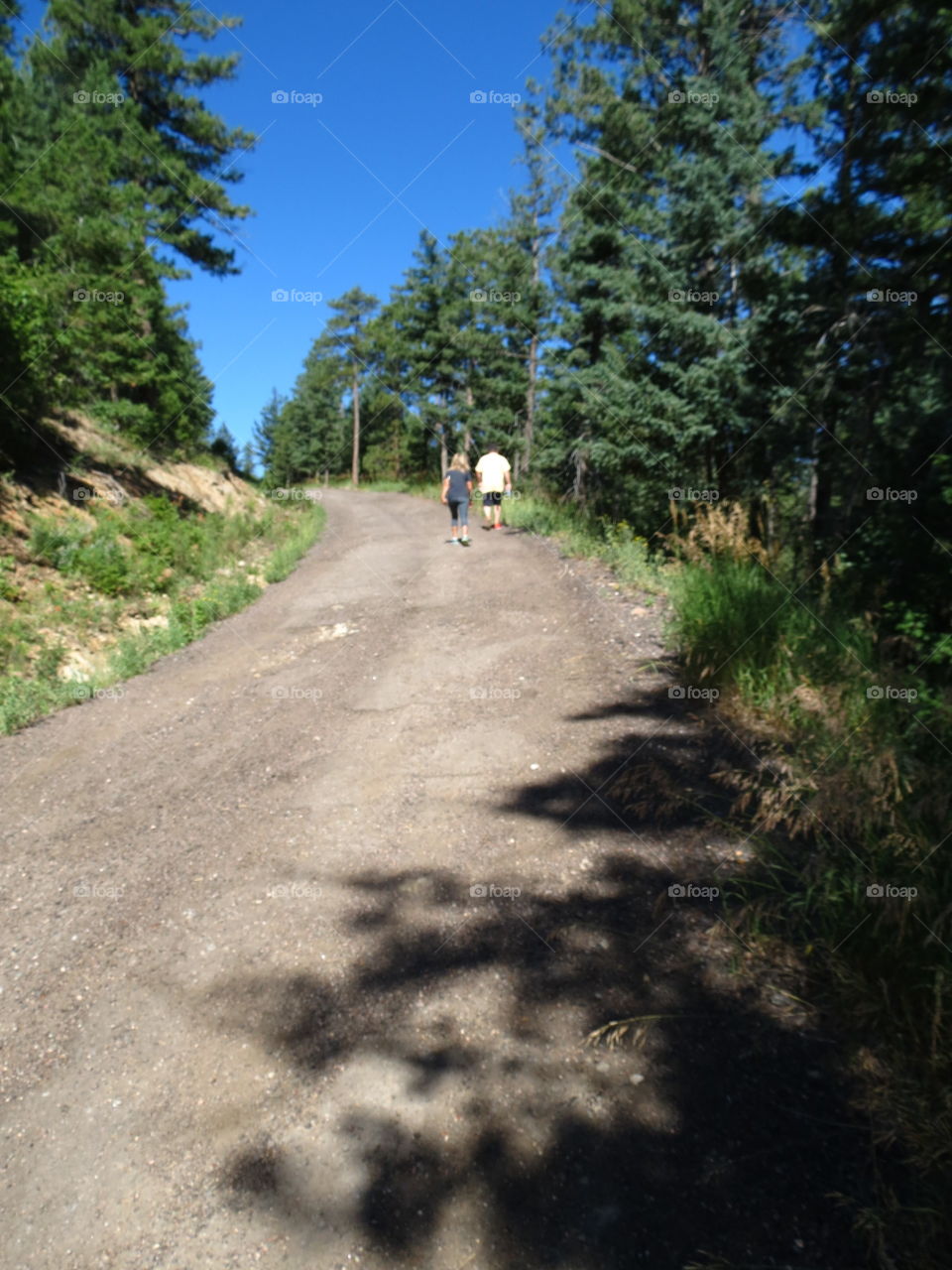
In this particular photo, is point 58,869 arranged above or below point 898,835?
below

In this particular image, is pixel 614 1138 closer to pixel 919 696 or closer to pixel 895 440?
pixel 919 696

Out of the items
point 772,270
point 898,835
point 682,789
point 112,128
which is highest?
point 112,128

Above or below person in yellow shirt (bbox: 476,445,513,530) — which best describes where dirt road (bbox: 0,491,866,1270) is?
below

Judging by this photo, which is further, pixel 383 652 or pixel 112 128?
pixel 112 128

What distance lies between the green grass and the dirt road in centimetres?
188

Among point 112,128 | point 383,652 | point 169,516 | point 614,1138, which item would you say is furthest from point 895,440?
point 112,128

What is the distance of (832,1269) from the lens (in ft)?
5.46

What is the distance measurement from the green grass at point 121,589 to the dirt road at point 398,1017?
1879 millimetres

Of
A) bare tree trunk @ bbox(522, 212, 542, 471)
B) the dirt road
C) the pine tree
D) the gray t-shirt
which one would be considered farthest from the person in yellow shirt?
the pine tree

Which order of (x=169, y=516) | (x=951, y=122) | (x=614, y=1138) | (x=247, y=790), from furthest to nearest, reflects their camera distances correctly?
(x=169, y=516), (x=951, y=122), (x=247, y=790), (x=614, y=1138)

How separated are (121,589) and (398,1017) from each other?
8744 mm

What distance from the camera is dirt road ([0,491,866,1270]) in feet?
6.22

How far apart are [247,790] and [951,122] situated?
8638 mm

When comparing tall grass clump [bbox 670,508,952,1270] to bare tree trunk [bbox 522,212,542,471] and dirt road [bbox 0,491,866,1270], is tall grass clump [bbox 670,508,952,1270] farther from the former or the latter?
bare tree trunk [bbox 522,212,542,471]
